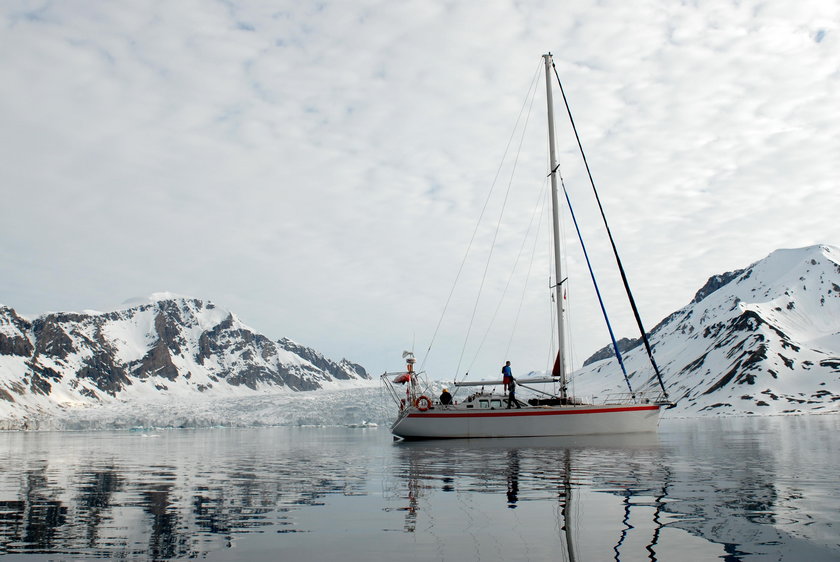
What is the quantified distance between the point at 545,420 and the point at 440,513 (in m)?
29.8

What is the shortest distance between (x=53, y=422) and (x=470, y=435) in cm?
14692

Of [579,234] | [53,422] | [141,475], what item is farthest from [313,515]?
[53,422]

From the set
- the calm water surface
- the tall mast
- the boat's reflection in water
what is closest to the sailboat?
the tall mast

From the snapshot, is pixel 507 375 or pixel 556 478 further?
pixel 507 375

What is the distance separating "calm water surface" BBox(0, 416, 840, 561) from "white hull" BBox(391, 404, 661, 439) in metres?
18.0

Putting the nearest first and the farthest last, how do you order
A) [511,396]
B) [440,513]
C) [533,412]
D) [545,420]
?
[440,513], [533,412], [545,420], [511,396]

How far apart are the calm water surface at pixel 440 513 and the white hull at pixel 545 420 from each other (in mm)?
18004

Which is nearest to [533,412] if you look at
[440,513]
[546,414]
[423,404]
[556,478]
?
[546,414]

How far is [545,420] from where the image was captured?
135 feet

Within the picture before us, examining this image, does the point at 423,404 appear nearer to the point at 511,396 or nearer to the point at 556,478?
the point at 511,396

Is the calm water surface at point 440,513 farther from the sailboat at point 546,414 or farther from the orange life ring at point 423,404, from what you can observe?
the orange life ring at point 423,404

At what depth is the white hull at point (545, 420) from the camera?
135 ft

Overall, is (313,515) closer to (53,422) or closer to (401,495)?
(401,495)

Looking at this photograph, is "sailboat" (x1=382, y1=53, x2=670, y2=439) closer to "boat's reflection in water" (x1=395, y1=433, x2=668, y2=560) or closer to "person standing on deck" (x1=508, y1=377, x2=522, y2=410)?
"person standing on deck" (x1=508, y1=377, x2=522, y2=410)
